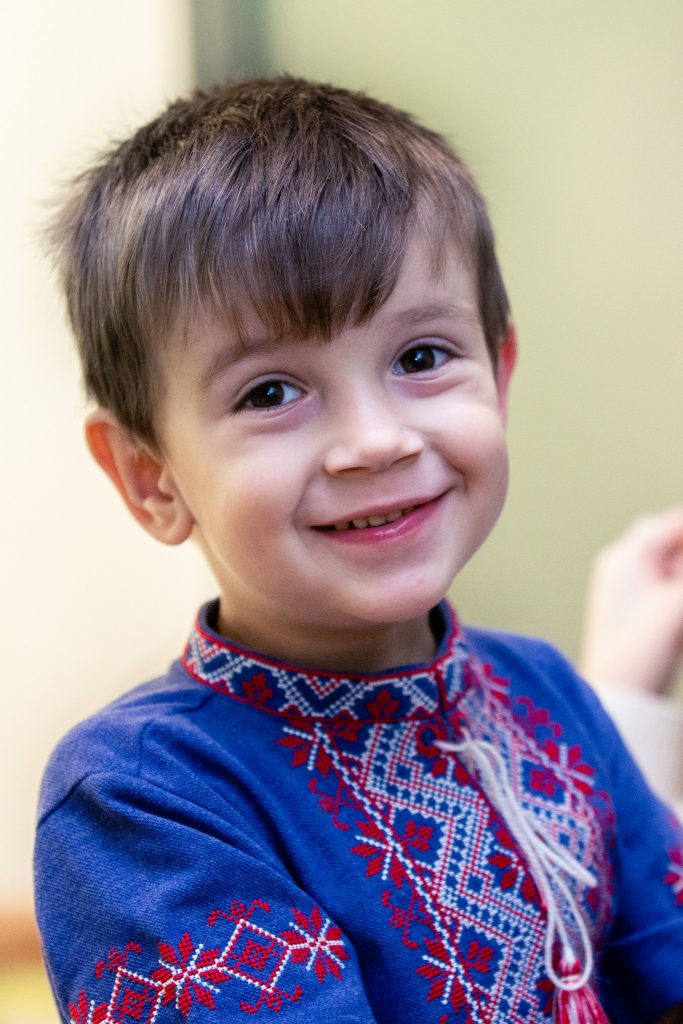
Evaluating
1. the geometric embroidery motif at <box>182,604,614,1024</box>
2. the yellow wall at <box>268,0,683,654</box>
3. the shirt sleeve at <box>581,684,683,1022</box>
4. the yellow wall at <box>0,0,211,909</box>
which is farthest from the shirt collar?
the yellow wall at <box>268,0,683,654</box>

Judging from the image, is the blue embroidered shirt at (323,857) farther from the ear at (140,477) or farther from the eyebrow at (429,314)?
the eyebrow at (429,314)

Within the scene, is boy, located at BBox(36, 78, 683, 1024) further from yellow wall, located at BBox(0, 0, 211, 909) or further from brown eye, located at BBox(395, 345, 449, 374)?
yellow wall, located at BBox(0, 0, 211, 909)

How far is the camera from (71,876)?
723mm

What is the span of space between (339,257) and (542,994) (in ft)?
1.70

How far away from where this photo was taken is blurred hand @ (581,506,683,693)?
1.45 metres

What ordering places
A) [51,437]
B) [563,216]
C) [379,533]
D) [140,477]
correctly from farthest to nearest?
[563,216] → [51,437] → [140,477] → [379,533]

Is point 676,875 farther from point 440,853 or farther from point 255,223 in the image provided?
point 255,223

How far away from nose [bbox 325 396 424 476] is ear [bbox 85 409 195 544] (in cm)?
16

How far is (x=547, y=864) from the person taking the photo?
0.83 metres

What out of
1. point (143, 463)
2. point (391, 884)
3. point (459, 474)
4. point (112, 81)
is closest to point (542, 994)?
point (391, 884)

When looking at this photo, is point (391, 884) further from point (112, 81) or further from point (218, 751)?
point (112, 81)

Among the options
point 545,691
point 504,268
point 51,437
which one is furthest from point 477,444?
point 504,268

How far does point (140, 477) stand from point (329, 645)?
0.19 m

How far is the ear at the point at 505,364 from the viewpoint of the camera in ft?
3.10
